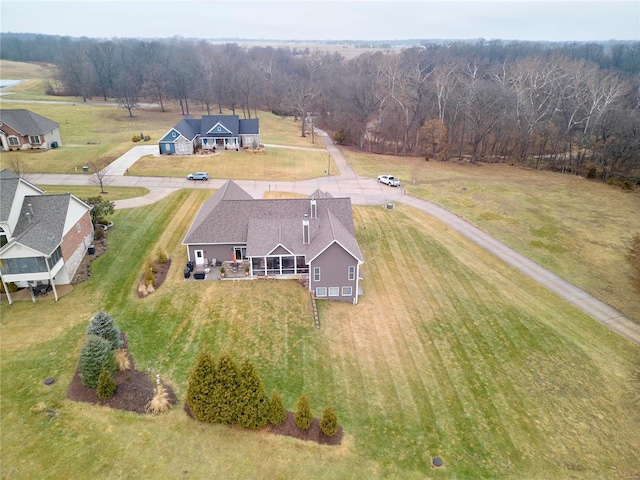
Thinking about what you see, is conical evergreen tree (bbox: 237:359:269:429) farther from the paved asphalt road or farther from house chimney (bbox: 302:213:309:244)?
the paved asphalt road

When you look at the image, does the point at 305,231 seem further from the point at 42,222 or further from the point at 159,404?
the point at 42,222

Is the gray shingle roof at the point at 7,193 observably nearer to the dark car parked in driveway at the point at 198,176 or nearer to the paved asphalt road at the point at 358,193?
the paved asphalt road at the point at 358,193

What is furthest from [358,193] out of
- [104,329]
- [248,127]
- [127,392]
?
[127,392]

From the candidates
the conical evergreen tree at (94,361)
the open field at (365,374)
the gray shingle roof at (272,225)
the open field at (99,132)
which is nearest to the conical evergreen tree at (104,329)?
the conical evergreen tree at (94,361)

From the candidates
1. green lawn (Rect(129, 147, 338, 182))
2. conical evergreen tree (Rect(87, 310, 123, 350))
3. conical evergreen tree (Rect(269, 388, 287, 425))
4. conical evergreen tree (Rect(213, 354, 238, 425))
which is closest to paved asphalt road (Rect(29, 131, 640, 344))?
green lawn (Rect(129, 147, 338, 182))

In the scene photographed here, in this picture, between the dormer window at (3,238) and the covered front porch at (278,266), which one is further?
the covered front porch at (278,266)

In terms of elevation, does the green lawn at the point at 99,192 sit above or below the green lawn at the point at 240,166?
below

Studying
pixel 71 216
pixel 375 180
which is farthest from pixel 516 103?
pixel 71 216
